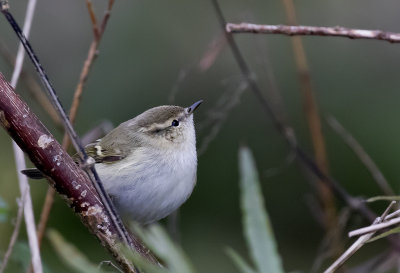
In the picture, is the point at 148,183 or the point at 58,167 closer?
the point at 58,167

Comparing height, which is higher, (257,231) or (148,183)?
(148,183)

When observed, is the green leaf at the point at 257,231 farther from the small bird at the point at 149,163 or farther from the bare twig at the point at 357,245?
the small bird at the point at 149,163

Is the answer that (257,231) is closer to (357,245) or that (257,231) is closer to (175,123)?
(357,245)

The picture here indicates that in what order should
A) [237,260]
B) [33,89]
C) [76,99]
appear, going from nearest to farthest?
[237,260]
[76,99]
[33,89]

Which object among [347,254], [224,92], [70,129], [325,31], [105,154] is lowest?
[347,254]

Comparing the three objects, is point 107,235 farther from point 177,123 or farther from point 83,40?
point 83,40

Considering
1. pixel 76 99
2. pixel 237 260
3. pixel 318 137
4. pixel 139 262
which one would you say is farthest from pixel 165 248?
pixel 318 137

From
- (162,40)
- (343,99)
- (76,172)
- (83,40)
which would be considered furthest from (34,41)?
(76,172)

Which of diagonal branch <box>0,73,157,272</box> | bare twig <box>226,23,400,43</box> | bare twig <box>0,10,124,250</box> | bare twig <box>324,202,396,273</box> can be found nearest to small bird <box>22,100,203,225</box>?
bare twig <box>226,23,400,43</box>

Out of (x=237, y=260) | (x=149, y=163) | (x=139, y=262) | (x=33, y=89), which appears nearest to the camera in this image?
(x=139, y=262)
